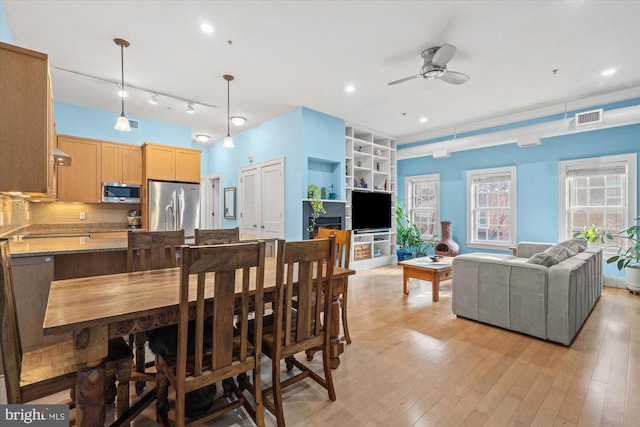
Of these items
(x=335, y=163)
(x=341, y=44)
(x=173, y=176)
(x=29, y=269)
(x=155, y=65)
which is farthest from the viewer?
(x=335, y=163)


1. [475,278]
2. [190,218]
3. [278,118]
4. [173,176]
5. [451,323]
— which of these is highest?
[278,118]

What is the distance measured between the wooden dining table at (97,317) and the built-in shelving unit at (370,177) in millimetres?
4583

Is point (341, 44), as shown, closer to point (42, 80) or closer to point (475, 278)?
point (42, 80)

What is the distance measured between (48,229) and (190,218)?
6.74ft

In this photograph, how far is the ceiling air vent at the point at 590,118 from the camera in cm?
427

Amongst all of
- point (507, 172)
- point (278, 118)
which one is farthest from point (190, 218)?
point (507, 172)

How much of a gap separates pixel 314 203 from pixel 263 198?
1193 millimetres

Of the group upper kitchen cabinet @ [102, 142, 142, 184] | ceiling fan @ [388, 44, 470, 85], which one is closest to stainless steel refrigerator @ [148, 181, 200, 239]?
upper kitchen cabinet @ [102, 142, 142, 184]

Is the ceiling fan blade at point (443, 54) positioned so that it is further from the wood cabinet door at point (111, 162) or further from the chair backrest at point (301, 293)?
the wood cabinet door at point (111, 162)

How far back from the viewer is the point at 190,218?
5.43 m

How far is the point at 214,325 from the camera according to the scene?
4.61 feet

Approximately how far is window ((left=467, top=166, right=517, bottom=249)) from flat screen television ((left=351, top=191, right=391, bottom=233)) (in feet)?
5.73

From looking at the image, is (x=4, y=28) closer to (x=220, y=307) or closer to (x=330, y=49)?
(x=330, y=49)

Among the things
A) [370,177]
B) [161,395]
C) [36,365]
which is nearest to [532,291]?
[161,395]
